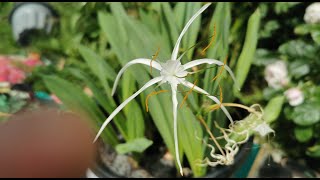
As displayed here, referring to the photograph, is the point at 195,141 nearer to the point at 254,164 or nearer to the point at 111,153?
the point at 111,153

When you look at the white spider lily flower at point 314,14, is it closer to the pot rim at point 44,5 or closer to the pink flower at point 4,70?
the pink flower at point 4,70

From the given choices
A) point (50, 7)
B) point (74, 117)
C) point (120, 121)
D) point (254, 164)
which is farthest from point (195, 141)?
point (50, 7)

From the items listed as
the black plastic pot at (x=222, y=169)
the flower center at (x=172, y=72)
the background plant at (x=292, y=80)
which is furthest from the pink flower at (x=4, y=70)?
the flower center at (x=172, y=72)

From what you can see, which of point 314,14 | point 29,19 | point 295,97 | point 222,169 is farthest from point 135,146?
point 29,19

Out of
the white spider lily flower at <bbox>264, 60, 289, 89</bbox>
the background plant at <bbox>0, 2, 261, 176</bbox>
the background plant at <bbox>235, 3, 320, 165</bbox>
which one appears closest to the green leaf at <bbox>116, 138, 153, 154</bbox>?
the background plant at <bbox>0, 2, 261, 176</bbox>

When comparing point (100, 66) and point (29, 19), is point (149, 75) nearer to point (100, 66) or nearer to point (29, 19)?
point (100, 66)
